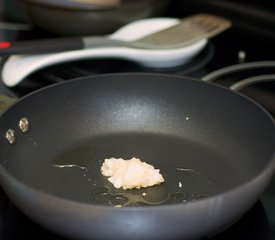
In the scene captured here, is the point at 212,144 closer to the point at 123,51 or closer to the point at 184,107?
the point at 184,107

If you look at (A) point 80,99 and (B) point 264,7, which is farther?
(B) point 264,7

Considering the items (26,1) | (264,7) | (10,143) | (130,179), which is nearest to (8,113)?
(10,143)

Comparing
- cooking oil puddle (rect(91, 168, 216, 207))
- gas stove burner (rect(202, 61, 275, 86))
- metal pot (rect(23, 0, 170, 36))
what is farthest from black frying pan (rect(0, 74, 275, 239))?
metal pot (rect(23, 0, 170, 36))

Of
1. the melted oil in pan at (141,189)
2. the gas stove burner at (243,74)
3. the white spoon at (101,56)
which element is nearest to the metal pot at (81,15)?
the white spoon at (101,56)

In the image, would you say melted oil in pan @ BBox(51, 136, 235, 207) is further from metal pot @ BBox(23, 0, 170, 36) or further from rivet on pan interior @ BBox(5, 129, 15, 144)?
metal pot @ BBox(23, 0, 170, 36)

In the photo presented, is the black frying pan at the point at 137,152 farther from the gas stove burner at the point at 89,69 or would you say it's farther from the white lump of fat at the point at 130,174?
the gas stove burner at the point at 89,69

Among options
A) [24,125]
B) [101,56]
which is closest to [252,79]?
[101,56]

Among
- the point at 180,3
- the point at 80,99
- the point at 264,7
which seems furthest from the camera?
the point at 180,3
